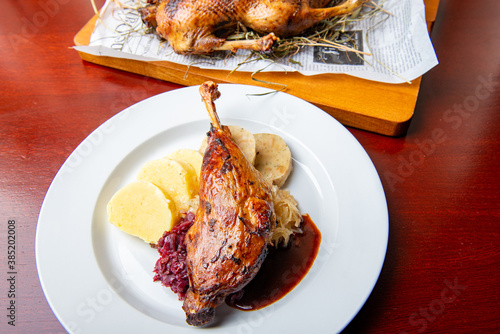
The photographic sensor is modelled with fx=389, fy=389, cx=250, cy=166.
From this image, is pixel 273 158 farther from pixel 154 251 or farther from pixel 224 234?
pixel 154 251

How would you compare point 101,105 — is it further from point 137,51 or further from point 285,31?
point 285,31

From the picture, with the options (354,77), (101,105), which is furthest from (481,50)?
(101,105)

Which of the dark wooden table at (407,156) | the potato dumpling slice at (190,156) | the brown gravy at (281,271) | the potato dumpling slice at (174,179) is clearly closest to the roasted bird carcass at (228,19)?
the dark wooden table at (407,156)

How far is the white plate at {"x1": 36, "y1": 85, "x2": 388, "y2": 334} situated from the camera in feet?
4.84

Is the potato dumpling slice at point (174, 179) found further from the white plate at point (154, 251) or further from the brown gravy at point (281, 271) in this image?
the brown gravy at point (281, 271)

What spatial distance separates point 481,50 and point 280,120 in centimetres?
150

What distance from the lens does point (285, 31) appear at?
8.08 ft

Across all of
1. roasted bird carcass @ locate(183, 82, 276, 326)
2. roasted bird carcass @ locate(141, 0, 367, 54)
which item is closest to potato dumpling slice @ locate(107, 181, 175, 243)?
roasted bird carcass @ locate(183, 82, 276, 326)

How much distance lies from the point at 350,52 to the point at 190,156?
1.26m

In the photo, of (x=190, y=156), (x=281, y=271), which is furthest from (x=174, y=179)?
(x=281, y=271)

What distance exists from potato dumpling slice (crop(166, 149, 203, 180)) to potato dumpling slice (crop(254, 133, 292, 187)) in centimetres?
29

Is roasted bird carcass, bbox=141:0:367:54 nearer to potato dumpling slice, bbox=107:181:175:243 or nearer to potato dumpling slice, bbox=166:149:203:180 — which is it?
potato dumpling slice, bbox=166:149:203:180

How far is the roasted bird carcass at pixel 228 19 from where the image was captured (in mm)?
2357

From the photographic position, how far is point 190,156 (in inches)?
77.4
